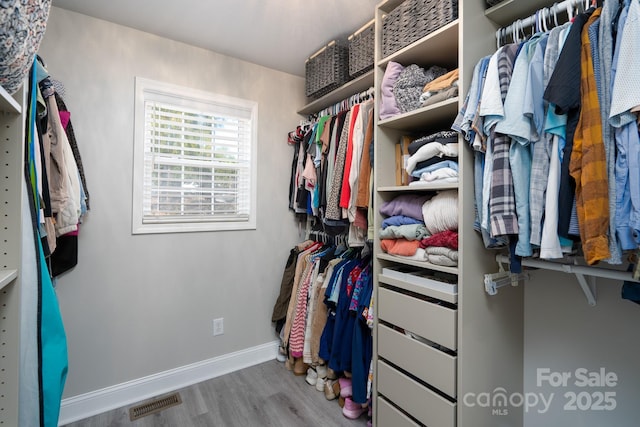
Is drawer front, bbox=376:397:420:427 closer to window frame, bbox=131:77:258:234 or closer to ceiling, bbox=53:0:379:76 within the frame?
window frame, bbox=131:77:258:234

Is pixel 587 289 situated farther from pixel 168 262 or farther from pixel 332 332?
pixel 168 262

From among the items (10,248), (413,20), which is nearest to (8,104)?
(10,248)

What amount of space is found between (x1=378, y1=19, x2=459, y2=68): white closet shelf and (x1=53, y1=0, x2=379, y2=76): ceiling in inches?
17.6

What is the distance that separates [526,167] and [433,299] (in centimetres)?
66

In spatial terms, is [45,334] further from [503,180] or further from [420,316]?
[503,180]

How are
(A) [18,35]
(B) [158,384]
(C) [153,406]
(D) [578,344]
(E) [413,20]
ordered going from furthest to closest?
1. (B) [158,384]
2. (C) [153,406]
3. (E) [413,20]
4. (D) [578,344]
5. (A) [18,35]

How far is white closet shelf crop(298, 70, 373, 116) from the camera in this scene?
1.94 metres

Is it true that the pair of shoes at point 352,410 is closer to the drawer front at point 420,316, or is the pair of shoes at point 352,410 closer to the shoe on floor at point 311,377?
the shoe on floor at point 311,377

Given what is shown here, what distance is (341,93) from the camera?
2180 millimetres

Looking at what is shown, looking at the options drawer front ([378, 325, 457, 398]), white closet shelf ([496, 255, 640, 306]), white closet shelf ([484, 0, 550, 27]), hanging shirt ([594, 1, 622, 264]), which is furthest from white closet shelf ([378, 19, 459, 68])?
drawer front ([378, 325, 457, 398])

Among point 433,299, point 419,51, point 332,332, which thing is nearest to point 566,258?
point 433,299

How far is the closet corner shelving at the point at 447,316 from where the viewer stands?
1.21 meters

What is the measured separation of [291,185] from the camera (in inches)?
102

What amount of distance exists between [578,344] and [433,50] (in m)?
1.46
